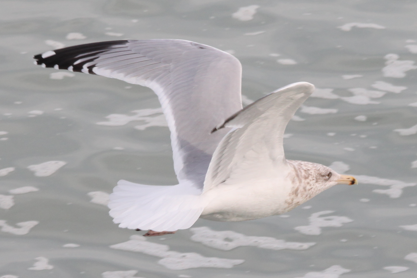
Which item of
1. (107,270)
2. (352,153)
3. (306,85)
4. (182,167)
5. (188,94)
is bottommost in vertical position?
(107,270)

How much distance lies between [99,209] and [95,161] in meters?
0.65

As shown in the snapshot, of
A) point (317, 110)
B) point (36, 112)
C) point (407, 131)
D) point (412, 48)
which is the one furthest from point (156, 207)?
point (412, 48)

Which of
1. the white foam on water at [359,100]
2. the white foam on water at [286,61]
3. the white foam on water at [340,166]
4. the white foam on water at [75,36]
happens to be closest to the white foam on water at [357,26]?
the white foam on water at [286,61]

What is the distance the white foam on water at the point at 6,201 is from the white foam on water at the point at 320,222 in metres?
2.60

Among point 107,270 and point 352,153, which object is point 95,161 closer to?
point 107,270

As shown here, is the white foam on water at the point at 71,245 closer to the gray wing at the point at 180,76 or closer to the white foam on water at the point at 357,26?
the gray wing at the point at 180,76

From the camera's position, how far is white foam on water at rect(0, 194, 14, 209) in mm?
6742

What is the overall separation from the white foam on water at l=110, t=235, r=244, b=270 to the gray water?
0.05 feet

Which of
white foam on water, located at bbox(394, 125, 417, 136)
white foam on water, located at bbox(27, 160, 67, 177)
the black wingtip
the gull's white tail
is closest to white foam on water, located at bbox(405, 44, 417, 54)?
white foam on water, located at bbox(394, 125, 417, 136)

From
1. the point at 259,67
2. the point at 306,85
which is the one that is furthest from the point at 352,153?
the point at 306,85

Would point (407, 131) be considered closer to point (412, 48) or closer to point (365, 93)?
point (365, 93)

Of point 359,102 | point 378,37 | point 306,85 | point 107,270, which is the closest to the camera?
point 306,85

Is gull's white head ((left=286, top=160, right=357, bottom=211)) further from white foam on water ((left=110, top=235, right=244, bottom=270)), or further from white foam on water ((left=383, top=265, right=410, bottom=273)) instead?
white foam on water ((left=383, top=265, right=410, bottom=273))

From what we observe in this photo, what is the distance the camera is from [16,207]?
677 centimetres
